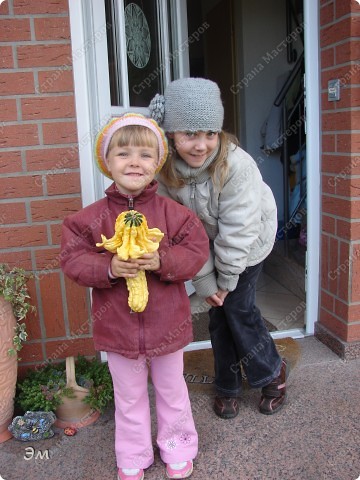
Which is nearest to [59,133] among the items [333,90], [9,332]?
[9,332]

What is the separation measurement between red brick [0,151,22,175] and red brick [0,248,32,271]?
1.31 ft

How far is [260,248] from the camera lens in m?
2.43

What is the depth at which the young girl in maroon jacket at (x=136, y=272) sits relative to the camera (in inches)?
75.5

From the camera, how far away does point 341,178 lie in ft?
9.50

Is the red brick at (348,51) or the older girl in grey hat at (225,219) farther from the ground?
the red brick at (348,51)

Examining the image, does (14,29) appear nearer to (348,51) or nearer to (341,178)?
(348,51)

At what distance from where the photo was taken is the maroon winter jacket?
1.97m

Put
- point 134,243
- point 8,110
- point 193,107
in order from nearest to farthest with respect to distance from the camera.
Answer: point 134,243 < point 193,107 < point 8,110

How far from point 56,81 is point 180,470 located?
6.08ft

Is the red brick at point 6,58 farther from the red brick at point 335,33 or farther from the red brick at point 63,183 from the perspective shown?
the red brick at point 335,33

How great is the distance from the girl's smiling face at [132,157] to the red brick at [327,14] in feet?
4.98

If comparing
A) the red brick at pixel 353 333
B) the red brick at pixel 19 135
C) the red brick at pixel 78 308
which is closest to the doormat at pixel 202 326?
the red brick at pixel 353 333

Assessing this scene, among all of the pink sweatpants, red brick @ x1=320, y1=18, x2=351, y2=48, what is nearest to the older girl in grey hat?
the pink sweatpants

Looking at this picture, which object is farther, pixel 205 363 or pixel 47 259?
pixel 205 363
